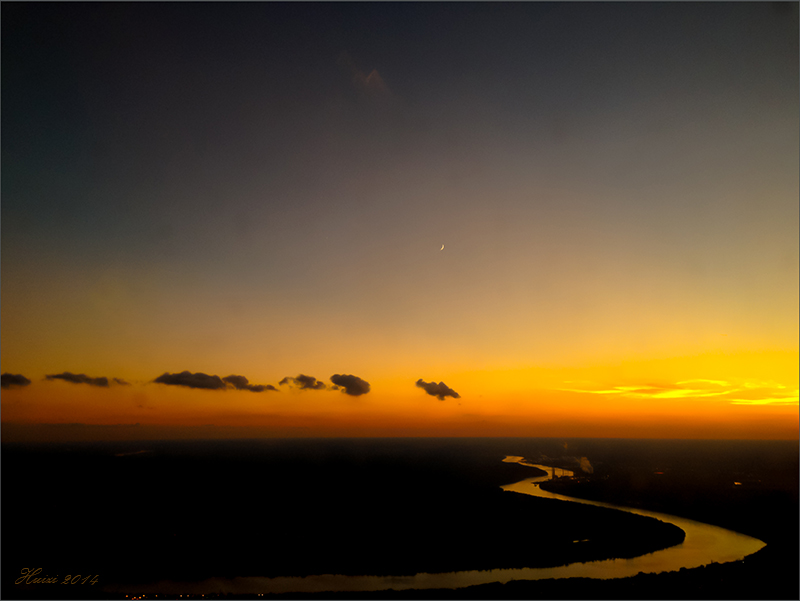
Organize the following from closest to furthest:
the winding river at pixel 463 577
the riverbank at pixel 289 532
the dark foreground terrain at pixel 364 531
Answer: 1. the winding river at pixel 463 577
2. the dark foreground terrain at pixel 364 531
3. the riverbank at pixel 289 532

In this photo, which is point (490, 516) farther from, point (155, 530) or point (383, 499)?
point (155, 530)

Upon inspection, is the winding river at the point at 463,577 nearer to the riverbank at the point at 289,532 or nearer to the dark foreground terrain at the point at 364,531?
the riverbank at the point at 289,532

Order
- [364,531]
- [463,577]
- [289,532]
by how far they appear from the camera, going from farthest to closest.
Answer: [364,531] < [289,532] < [463,577]

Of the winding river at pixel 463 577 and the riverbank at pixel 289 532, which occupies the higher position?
the riverbank at pixel 289 532

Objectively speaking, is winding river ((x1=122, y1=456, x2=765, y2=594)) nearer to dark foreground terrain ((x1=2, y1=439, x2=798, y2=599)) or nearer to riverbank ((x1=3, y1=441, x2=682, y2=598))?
riverbank ((x1=3, y1=441, x2=682, y2=598))

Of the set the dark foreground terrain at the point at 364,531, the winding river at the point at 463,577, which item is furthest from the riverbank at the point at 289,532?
the winding river at the point at 463,577

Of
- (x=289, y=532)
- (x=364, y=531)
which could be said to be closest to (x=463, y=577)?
(x=364, y=531)

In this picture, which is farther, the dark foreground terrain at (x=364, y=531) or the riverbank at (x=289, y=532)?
the riverbank at (x=289, y=532)

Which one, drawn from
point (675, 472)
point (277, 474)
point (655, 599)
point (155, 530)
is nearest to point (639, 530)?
point (655, 599)

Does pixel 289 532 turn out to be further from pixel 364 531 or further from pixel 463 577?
pixel 463 577

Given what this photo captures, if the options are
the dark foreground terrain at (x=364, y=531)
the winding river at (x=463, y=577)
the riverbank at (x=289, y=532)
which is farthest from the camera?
the riverbank at (x=289, y=532)
